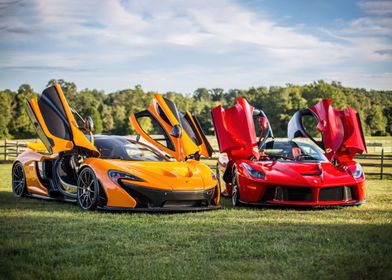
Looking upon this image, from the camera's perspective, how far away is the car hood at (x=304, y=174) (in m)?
10.7

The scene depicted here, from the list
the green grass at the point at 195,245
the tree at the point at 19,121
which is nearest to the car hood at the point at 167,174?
the green grass at the point at 195,245

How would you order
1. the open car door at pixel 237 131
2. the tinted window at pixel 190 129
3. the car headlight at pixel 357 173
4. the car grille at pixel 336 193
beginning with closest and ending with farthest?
the car grille at pixel 336 193
the car headlight at pixel 357 173
the tinted window at pixel 190 129
the open car door at pixel 237 131

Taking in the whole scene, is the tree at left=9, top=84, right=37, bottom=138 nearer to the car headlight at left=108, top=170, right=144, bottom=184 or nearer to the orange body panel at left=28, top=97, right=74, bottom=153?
the orange body panel at left=28, top=97, right=74, bottom=153

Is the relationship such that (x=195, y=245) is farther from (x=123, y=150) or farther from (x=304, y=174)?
(x=304, y=174)

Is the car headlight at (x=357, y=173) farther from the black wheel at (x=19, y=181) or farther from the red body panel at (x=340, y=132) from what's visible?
the black wheel at (x=19, y=181)

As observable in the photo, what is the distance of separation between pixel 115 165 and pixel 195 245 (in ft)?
11.1

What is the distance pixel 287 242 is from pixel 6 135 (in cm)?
6513

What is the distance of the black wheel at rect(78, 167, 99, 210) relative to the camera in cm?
977

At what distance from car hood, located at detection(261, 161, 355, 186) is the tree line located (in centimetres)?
5659

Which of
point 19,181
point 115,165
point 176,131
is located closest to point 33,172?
point 19,181

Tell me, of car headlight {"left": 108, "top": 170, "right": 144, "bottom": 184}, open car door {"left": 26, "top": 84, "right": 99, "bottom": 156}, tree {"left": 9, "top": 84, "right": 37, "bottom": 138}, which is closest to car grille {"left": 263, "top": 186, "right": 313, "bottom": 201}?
car headlight {"left": 108, "top": 170, "right": 144, "bottom": 184}

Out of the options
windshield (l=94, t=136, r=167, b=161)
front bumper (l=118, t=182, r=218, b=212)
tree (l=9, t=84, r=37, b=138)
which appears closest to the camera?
front bumper (l=118, t=182, r=218, b=212)

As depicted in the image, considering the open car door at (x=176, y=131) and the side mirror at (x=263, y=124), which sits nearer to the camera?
the open car door at (x=176, y=131)

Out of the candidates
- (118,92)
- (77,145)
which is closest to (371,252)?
(77,145)
